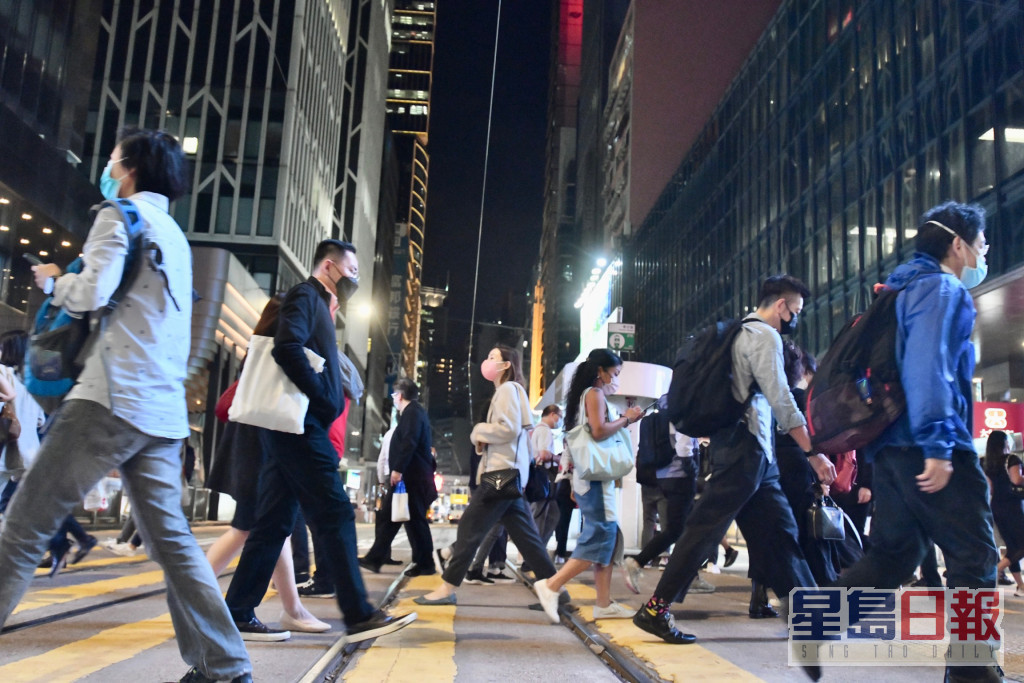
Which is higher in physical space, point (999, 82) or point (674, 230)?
point (674, 230)

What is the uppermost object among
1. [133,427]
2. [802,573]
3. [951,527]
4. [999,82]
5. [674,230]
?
[674,230]

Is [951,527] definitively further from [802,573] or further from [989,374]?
[989,374]

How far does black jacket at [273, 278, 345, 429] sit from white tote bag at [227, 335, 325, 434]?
0.06 m

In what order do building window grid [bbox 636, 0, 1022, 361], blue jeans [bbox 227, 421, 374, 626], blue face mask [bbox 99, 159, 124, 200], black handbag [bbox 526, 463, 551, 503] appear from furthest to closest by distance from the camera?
building window grid [bbox 636, 0, 1022, 361] < black handbag [bbox 526, 463, 551, 503] < blue jeans [bbox 227, 421, 374, 626] < blue face mask [bbox 99, 159, 124, 200]

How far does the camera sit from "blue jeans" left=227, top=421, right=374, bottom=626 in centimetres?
378

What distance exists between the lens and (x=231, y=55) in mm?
44906

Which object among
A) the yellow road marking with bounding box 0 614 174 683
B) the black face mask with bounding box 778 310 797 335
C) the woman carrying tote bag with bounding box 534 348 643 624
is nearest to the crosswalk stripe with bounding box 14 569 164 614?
the yellow road marking with bounding box 0 614 174 683

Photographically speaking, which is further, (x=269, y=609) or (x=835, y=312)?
(x=835, y=312)

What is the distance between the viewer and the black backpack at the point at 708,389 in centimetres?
430

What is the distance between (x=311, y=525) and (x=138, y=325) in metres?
1.43

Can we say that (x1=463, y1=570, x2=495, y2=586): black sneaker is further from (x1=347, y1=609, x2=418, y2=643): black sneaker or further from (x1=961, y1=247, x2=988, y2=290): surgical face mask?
(x1=961, y1=247, x2=988, y2=290): surgical face mask

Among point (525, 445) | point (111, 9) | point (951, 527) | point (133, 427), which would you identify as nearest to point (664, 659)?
point (951, 527)

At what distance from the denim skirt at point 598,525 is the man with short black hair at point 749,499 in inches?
34.7

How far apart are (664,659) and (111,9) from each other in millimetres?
48851
